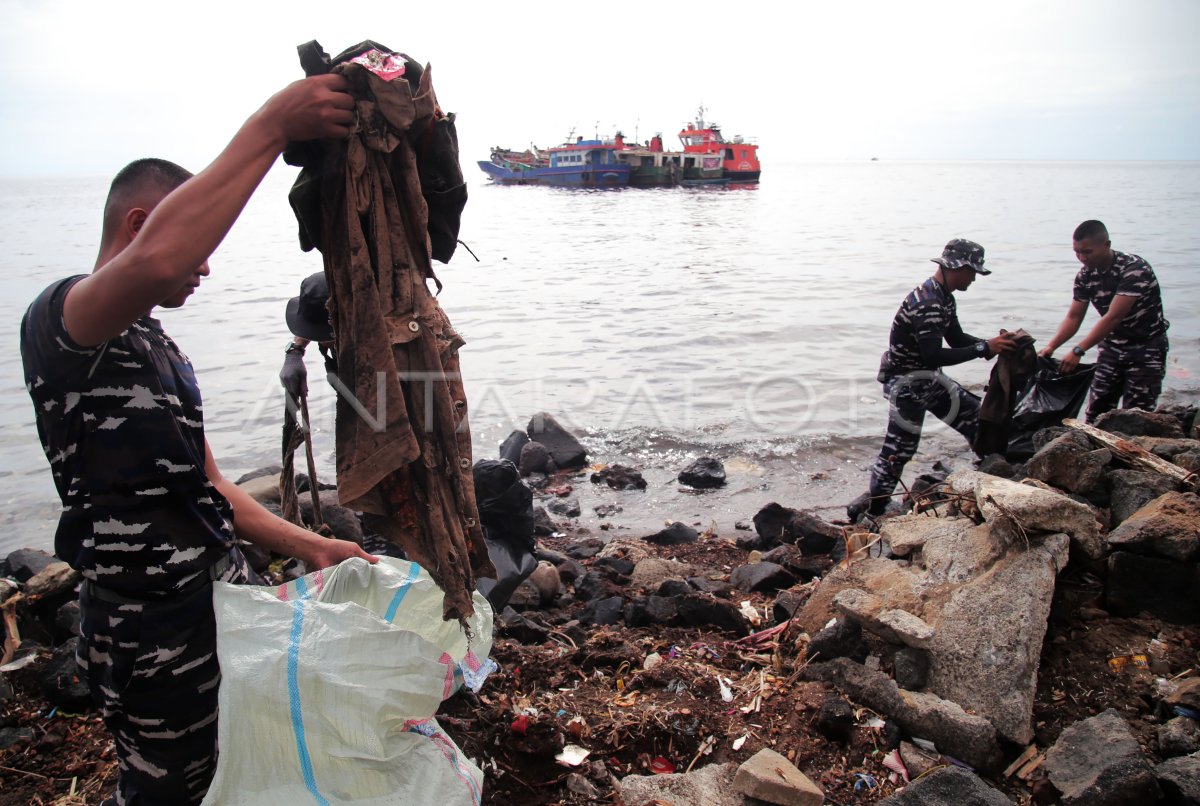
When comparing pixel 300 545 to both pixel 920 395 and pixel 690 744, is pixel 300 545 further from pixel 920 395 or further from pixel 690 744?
pixel 920 395

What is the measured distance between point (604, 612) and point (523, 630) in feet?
1.97

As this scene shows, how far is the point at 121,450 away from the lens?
162 cm

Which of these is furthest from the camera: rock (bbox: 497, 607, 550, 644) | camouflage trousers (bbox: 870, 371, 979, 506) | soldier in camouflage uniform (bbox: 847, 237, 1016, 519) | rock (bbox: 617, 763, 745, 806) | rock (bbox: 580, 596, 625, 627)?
camouflage trousers (bbox: 870, 371, 979, 506)

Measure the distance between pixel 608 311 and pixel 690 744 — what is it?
40.8 feet

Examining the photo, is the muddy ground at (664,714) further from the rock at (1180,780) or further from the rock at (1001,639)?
the rock at (1180,780)

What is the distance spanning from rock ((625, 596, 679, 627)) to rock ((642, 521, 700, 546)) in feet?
5.73

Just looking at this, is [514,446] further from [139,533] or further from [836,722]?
[139,533]

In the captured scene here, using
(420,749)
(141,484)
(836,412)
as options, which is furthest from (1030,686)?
(836,412)

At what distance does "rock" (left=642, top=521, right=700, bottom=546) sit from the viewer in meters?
5.85

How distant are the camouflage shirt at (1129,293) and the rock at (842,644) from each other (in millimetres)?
→ 4880

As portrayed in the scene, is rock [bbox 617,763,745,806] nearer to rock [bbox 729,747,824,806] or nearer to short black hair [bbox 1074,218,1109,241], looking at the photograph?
rock [bbox 729,747,824,806]

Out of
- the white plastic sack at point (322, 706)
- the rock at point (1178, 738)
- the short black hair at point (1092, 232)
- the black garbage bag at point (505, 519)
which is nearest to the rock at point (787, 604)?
the black garbage bag at point (505, 519)

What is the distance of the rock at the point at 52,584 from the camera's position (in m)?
4.04

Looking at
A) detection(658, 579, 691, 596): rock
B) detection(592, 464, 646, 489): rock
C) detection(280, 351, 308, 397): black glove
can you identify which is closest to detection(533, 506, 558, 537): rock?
detection(592, 464, 646, 489): rock
